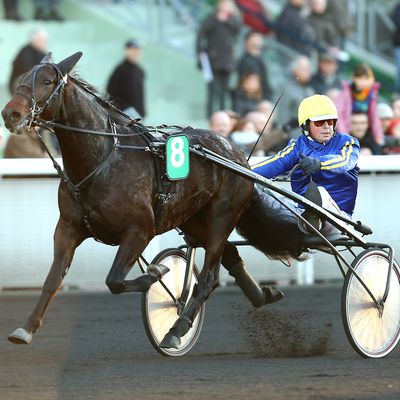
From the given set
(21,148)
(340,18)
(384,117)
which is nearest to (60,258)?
(21,148)

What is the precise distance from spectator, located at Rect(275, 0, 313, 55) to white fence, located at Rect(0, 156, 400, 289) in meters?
5.05

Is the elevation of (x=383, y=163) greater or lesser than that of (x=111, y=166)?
lesser

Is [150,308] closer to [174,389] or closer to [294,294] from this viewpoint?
[174,389]

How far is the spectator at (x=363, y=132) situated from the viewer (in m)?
13.2

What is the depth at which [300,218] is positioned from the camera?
853 centimetres

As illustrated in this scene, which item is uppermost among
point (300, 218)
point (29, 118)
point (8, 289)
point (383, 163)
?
point (29, 118)

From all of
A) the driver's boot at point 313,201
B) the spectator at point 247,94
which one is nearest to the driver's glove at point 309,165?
the driver's boot at point 313,201

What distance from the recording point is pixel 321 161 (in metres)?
8.51

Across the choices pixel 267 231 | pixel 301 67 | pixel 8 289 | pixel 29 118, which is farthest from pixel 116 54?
pixel 29 118

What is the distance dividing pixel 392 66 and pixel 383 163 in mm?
6175

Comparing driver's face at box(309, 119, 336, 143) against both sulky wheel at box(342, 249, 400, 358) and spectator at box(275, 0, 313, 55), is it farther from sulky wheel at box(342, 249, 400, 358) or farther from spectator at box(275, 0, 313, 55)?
spectator at box(275, 0, 313, 55)

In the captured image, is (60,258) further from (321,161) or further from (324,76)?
(324,76)

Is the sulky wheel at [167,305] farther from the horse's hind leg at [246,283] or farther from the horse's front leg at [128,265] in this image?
the horse's front leg at [128,265]

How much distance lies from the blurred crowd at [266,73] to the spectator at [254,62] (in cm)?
1
